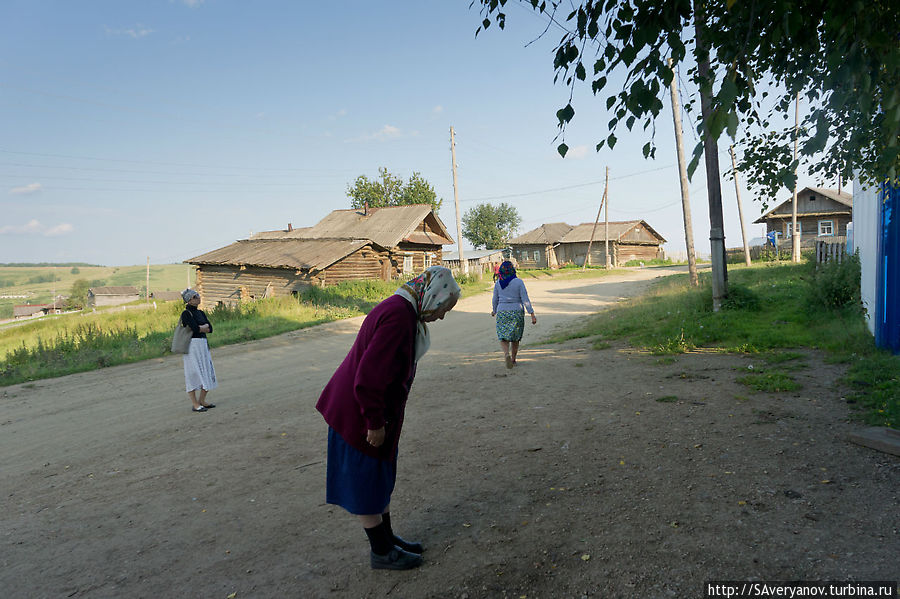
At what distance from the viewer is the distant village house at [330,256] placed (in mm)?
27406

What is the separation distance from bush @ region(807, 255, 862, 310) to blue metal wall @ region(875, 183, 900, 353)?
10.4 feet

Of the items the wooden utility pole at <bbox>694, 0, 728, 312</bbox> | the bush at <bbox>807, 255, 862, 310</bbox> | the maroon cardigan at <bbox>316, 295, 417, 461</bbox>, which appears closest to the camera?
the maroon cardigan at <bbox>316, 295, 417, 461</bbox>

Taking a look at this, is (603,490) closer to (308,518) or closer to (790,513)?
(790,513)

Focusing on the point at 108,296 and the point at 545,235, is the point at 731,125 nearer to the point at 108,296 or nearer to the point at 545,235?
the point at 545,235

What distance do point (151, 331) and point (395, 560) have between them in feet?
57.0

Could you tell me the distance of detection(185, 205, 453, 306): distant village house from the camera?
89.9ft

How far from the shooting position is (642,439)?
16.0 feet

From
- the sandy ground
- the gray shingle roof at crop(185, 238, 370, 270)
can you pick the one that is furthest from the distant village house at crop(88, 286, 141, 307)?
the sandy ground

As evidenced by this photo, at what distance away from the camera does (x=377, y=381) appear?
2871 millimetres

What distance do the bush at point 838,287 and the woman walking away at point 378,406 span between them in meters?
10.1

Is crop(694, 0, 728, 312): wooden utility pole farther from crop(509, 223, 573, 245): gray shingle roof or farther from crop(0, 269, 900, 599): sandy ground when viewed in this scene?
crop(509, 223, 573, 245): gray shingle roof

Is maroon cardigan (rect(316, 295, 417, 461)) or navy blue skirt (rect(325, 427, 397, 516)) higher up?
maroon cardigan (rect(316, 295, 417, 461))

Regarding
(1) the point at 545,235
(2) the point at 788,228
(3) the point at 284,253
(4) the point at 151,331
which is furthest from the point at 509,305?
(1) the point at 545,235

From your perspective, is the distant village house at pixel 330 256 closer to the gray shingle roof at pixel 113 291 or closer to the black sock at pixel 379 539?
the black sock at pixel 379 539
